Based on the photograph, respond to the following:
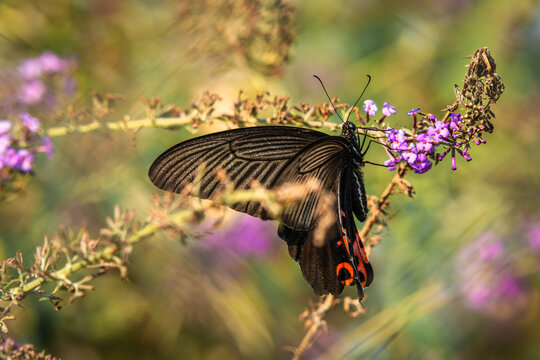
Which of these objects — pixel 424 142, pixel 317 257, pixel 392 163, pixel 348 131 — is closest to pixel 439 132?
pixel 424 142

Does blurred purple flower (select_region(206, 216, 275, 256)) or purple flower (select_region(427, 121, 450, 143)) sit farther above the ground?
blurred purple flower (select_region(206, 216, 275, 256))

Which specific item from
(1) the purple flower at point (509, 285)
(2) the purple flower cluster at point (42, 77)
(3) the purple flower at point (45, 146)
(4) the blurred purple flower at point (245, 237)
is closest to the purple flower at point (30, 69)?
(2) the purple flower cluster at point (42, 77)

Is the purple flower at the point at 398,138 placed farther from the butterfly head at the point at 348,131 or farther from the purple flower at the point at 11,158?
the purple flower at the point at 11,158

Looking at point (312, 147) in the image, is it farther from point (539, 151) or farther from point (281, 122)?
point (539, 151)

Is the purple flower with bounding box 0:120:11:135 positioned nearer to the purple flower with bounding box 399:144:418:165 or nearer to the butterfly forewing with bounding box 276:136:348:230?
the butterfly forewing with bounding box 276:136:348:230

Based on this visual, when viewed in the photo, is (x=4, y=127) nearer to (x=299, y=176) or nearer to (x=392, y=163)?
(x=299, y=176)

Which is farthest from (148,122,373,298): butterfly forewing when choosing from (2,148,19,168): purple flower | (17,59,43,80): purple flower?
(17,59,43,80): purple flower

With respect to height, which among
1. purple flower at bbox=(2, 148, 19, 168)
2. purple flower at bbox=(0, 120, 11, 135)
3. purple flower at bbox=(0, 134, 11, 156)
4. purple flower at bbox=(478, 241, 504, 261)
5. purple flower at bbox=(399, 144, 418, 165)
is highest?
purple flower at bbox=(478, 241, 504, 261)
